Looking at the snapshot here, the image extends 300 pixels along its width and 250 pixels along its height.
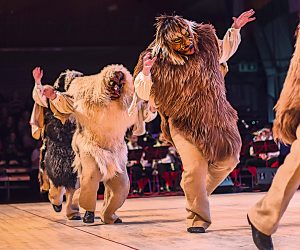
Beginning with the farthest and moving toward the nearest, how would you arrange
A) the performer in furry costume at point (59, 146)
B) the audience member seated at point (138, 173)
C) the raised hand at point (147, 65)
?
the audience member seated at point (138, 173) < the performer in furry costume at point (59, 146) < the raised hand at point (147, 65)

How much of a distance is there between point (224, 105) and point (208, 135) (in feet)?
0.87

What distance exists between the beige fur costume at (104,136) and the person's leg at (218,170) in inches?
35.8

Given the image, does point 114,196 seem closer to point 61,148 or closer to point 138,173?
point 61,148

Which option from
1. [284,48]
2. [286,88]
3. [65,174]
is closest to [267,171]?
[284,48]

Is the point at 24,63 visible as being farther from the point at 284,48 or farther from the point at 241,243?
the point at 241,243

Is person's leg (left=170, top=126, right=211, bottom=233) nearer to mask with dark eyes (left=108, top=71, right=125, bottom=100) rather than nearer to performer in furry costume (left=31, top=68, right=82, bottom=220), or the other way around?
mask with dark eyes (left=108, top=71, right=125, bottom=100)

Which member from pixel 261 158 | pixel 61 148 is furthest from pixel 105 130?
pixel 261 158

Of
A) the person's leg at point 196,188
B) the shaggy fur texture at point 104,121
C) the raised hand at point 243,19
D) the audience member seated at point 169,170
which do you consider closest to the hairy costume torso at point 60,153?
the shaggy fur texture at point 104,121

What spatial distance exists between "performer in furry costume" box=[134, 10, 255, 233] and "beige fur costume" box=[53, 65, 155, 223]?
2.56 ft

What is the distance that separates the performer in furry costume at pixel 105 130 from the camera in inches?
222

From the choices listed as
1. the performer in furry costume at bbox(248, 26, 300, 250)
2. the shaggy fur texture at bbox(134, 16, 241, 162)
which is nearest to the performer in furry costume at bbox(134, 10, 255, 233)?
the shaggy fur texture at bbox(134, 16, 241, 162)

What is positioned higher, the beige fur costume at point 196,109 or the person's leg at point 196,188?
the beige fur costume at point 196,109

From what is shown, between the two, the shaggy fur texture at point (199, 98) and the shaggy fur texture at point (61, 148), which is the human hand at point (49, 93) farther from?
the shaggy fur texture at point (199, 98)

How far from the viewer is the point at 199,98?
15.6ft
